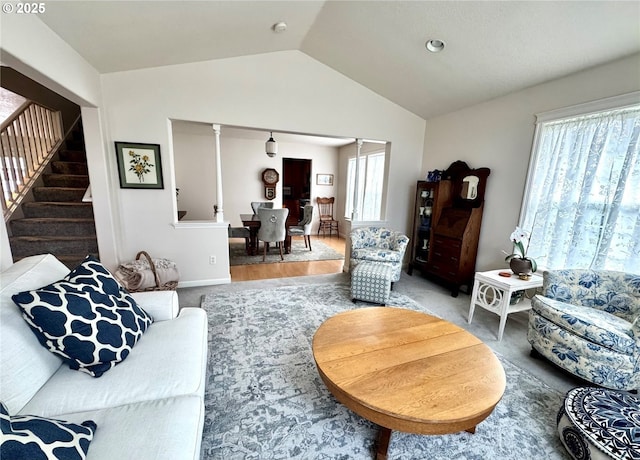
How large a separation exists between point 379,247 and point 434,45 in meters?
2.38

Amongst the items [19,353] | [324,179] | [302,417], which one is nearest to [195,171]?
[324,179]

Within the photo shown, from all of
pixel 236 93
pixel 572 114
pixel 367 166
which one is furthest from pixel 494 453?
pixel 367 166

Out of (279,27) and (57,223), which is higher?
(279,27)

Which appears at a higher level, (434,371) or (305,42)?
(305,42)

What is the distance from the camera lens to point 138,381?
1.20 metres

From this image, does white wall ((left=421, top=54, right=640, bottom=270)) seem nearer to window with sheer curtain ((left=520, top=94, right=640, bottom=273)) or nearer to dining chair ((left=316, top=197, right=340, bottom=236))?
window with sheer curtain ((left=520, top=94, right=640, bottom=273))

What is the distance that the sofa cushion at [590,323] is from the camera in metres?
1.67

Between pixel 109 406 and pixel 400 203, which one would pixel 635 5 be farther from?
pixel 109 406

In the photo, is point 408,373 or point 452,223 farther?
point 452,223

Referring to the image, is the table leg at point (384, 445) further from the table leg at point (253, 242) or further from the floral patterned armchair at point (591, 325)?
the table leg at point (253, 242)

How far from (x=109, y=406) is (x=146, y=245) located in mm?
2516

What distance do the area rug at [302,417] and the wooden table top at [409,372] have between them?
0.38m

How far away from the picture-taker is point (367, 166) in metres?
5.98

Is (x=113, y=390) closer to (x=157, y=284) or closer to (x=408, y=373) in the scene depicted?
(x=408, y=373)
